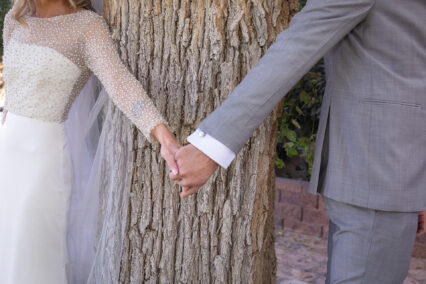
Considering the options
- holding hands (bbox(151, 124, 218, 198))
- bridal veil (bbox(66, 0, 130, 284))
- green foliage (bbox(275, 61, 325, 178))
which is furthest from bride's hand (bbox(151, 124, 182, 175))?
green foliage (bbox(275, 61, 325, 178))

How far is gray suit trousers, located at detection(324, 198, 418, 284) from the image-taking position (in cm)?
144

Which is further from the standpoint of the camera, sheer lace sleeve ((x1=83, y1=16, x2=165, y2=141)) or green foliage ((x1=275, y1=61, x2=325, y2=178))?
green foliage ((x1=275, y1=61, x2=325, y2=178))

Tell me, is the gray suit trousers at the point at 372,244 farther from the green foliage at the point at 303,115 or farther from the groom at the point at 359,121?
the green foliage at the point at 303,115

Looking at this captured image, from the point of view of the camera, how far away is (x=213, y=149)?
137cm

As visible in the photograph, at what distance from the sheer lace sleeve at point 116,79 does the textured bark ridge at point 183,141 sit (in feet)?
0.28

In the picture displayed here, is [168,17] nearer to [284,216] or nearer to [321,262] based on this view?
[321,262]

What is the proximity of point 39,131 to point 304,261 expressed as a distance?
2450mm

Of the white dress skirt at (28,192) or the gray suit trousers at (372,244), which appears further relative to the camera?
the white dress skirt at (28,192)

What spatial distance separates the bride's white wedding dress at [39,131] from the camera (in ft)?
5.98

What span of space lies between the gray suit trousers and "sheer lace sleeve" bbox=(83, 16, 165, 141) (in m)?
0.72

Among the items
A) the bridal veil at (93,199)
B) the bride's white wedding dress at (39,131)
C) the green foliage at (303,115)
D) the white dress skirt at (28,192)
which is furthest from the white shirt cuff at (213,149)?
the green foliage at (303,115)

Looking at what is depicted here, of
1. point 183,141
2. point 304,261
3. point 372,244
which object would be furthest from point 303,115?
point 372,244

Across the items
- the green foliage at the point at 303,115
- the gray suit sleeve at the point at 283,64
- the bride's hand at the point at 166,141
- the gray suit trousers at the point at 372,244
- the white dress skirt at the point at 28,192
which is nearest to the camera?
the gray suit sleeve at the point at 283,64

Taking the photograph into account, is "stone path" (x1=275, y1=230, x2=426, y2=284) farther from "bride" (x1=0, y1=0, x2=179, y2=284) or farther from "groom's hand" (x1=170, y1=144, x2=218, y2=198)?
"groom's hand" (x1=170, y1=144, x2=218, y2=198)
